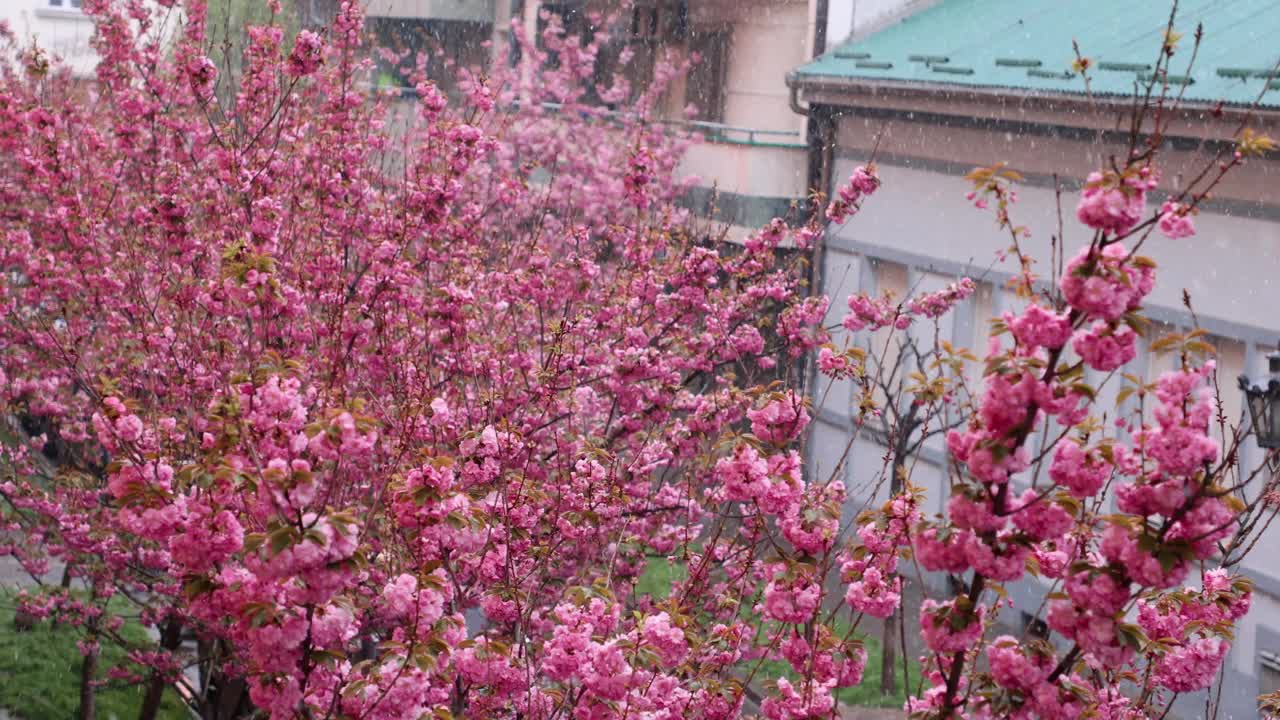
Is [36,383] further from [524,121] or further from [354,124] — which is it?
[524,121]

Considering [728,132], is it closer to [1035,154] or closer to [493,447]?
[1035,154]

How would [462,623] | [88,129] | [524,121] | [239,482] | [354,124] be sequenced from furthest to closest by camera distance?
[524,121] < [88,129] < [354,124] < [462,623] < [239,482]

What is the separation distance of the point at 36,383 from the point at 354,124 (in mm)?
2905

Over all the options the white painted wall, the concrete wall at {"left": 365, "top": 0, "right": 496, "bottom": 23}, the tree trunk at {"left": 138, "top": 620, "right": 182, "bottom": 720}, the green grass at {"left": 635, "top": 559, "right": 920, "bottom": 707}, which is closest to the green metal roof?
the white painted wall

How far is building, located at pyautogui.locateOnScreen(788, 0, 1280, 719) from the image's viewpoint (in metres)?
9.00

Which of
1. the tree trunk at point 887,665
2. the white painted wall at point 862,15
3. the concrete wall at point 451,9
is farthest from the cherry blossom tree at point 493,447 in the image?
the concrete wall at point 451,9

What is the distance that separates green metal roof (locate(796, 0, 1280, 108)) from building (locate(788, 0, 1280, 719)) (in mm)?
26

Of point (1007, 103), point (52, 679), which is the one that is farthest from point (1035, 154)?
point (52, 679)

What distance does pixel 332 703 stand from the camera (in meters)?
3.22

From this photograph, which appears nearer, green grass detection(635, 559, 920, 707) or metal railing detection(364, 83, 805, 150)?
green grass detection(635, 559, 920, 707)

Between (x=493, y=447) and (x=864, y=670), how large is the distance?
21.9 ft

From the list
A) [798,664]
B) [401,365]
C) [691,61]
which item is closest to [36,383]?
[401,365]

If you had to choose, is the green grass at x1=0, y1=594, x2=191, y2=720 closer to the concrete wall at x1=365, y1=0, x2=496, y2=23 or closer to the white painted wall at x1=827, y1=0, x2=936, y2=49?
the white painted wall at x1=827, y1=0, x2=936, y2=49

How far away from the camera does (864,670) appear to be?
1061cm
